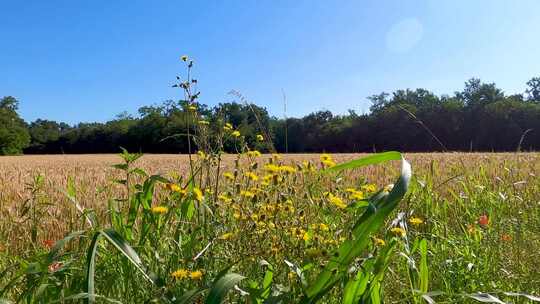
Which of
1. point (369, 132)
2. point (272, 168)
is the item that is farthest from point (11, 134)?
point (272, 168)

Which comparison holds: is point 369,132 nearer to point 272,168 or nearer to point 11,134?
point 11,134

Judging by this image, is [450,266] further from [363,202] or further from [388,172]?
[388,172]

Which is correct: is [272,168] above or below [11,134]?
below

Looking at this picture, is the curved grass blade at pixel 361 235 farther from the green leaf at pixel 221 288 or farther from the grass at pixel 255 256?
the green leaf at pixel 221 288

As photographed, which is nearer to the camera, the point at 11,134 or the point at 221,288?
the point at 221,288

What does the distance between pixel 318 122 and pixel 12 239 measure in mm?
48490

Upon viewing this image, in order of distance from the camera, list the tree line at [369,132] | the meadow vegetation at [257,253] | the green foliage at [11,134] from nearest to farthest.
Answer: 1. the meadow vegetation at [257,253]
2. the tree line at [369,132]
3. the green foliage at [11,134]

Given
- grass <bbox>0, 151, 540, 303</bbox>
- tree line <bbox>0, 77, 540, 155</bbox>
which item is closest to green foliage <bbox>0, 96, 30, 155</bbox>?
tree line <bbox>0, 77, 540, 155</bbox>

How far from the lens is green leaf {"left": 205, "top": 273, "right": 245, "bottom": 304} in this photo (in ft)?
3.70

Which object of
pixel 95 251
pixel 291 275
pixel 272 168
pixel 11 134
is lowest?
pixel 291 275

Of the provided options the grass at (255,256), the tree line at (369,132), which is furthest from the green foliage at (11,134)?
the grass at (255,256)

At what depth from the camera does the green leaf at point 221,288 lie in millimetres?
1128

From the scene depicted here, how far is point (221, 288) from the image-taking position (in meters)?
1.15

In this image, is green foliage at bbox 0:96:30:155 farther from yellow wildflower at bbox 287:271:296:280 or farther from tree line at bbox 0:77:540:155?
yellow wildflower at bbox 287:271:296:280
